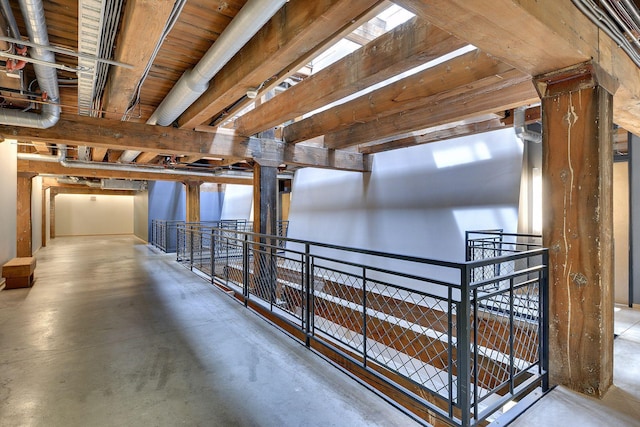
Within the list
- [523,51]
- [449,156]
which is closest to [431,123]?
[449,156]

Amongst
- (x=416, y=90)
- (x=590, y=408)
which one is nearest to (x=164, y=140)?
(x=416, y=90)

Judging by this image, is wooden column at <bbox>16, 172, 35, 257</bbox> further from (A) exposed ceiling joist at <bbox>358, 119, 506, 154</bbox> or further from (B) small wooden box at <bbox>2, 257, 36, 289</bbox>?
(A) exposed ceiling joist at <bbox>358, 119, 506, 154</bbox>

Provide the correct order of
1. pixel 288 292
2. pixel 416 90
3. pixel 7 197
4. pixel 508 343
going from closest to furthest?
pixel 508 343, pixel 416 90, pixel 7 197, pixel 288 292

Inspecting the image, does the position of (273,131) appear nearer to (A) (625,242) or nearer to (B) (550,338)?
(B) (550,338)

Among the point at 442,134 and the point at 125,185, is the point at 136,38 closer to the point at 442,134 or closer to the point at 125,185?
the point at 442,134

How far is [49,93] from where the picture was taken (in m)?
2.51

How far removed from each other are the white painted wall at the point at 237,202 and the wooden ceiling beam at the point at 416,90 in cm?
670

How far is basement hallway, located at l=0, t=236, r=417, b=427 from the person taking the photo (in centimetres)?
160

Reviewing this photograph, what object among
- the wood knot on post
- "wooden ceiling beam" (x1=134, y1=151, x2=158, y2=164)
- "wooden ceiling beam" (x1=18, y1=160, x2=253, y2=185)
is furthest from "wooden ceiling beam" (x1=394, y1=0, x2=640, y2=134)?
"wooden ceiling beam" (x1=18, y1=160, x2=253, y2=185)

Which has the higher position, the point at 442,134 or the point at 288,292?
the point at 442,134

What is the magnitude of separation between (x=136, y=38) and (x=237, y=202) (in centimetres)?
928

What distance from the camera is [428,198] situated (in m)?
4.96

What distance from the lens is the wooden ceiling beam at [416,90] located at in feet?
7.50

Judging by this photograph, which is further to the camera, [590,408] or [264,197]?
[264,197]
